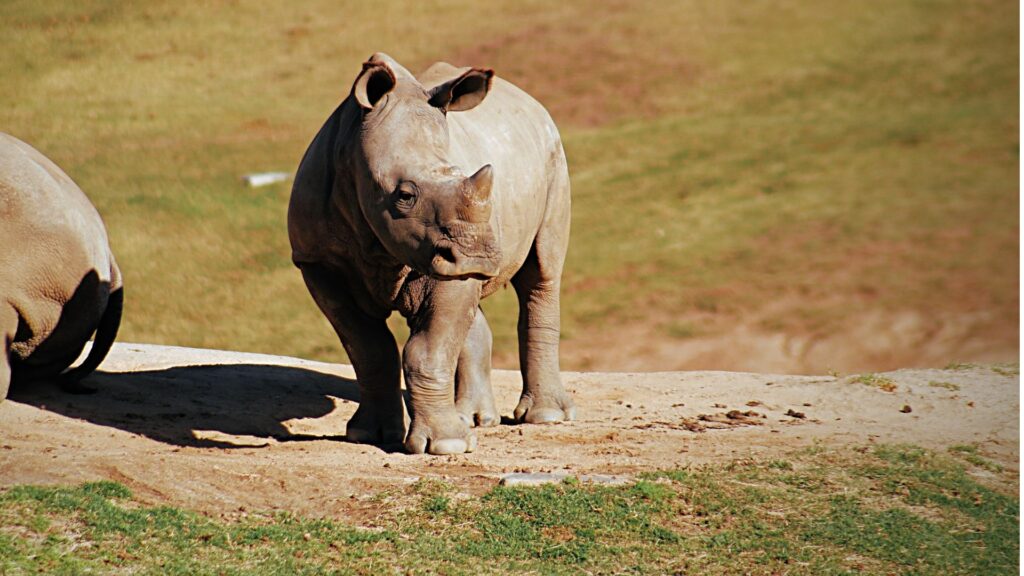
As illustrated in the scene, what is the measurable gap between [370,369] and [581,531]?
232 cm

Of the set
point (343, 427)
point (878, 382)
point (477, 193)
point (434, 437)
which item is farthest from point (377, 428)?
point (878, 382)

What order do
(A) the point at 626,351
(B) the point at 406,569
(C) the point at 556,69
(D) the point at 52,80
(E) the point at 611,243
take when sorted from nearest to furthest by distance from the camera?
(B) the point at 406,569
(A) the point at 626,351
(E) the point at 611,243
(D) the point at 52,80
(C) the point at 556,69

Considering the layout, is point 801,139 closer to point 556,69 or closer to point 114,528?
point 556,69

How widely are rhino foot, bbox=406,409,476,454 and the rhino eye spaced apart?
4.48 feet

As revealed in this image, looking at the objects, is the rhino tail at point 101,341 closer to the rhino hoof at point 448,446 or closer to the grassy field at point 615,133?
the rhino hoof at point 448,446

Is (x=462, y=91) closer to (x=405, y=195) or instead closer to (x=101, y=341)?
(x=405, y=195)

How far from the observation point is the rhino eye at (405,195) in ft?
22.3

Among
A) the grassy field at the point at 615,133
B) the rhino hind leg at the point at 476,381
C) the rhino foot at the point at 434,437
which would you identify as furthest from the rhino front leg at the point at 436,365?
the grassy field at the point at 615,133

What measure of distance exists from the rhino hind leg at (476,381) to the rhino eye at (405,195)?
217 cm

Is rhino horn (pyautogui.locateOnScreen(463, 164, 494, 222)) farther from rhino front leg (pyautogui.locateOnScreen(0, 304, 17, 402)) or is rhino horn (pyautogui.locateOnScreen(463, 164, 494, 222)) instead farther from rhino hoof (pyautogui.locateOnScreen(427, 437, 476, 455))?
rhino front leg (pyautogui.locateOnScreen(0, 304, 17, 402))

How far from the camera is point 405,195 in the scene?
6824 mm

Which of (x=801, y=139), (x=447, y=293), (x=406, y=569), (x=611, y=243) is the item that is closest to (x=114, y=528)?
(x=406, y=569)

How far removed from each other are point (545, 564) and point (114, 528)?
1.87 meters

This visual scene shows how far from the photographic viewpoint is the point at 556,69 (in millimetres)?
26609
